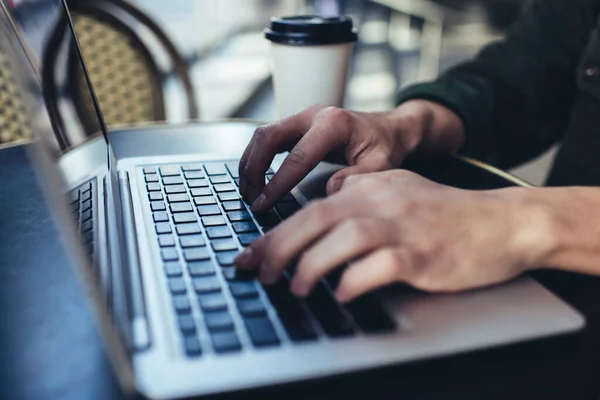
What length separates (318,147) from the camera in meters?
0.60

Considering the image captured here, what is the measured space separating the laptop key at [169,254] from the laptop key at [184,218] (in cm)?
6

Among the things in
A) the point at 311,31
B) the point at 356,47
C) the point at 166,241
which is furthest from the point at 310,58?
the point at 356,47

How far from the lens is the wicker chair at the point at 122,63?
4.17 feet

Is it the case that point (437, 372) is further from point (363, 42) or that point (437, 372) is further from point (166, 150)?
point (363, 42)

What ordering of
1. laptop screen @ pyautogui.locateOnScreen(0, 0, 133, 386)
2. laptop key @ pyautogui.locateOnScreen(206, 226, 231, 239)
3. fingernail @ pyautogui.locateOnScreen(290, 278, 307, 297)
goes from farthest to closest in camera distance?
laptop key @ pyautogui.locateOnScreen(206, 226, 231, 239), fingernail @ pyautogui.locateOnScreen(290, 278, 307, 297), laptop screen @ pyautogui.locateOnScreen(0, 0, 133, 386)

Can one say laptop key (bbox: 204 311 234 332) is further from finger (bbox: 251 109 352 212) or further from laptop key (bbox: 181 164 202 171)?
laptop key (bbox: 181 164 202 171)

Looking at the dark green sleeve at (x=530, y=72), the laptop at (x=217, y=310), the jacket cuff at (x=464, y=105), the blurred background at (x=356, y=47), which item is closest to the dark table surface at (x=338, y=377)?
the laptop at (x=217, y=310)

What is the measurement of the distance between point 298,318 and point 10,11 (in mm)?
388

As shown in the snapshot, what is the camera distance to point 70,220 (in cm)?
30

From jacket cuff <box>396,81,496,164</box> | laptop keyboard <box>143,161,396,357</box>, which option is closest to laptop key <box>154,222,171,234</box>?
laptop keyboard <box>143,161,396,357</box>

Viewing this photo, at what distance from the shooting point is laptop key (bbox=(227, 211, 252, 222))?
548 mm

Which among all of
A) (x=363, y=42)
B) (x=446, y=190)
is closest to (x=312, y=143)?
(x=446, y=190)

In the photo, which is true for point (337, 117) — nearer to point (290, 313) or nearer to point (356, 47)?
point (290, 313)

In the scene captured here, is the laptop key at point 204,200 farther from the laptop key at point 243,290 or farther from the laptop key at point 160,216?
the laptop key at point 243,290
